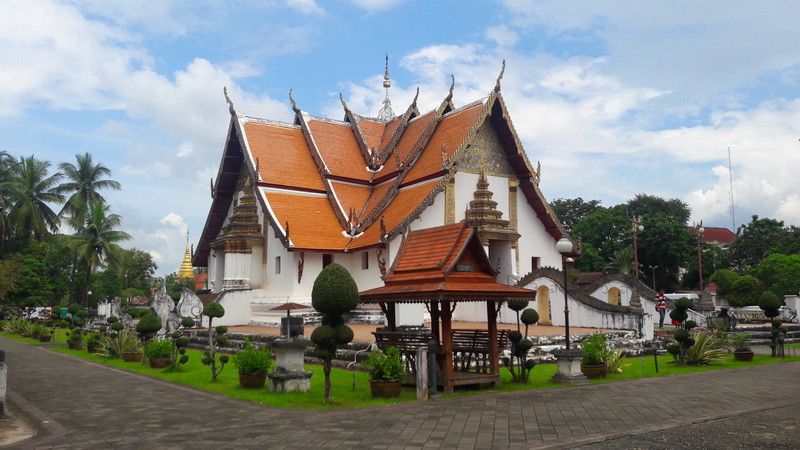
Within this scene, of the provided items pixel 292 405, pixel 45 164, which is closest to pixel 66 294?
pixel 45 164

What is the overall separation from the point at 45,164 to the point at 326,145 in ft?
71.7

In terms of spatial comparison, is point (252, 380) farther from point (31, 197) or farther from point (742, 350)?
point (31, 197)

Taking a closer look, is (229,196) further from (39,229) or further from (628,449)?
(628,449)

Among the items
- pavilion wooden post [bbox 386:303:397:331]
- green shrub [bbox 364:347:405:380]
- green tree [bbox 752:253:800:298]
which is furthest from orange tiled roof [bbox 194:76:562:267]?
green tree [bbox 752:253:800:298]

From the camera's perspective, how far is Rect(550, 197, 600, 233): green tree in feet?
176

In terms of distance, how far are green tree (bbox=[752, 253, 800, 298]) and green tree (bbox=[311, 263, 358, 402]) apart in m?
27.5

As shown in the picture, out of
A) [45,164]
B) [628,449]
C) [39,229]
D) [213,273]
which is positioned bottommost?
[628,449]

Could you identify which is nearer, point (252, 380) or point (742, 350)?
point (252, 380)

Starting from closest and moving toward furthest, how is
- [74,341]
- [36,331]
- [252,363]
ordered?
[252,363]
[74,341]
[36,331]

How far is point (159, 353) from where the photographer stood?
12.6m

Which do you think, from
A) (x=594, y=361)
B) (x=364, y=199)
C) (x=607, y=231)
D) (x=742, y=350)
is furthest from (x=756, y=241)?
(x=594, y=361)

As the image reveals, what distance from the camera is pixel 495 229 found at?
2139cm

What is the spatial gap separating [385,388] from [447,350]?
1067 millimetres

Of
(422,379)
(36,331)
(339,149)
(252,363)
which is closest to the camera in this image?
(422,379)
